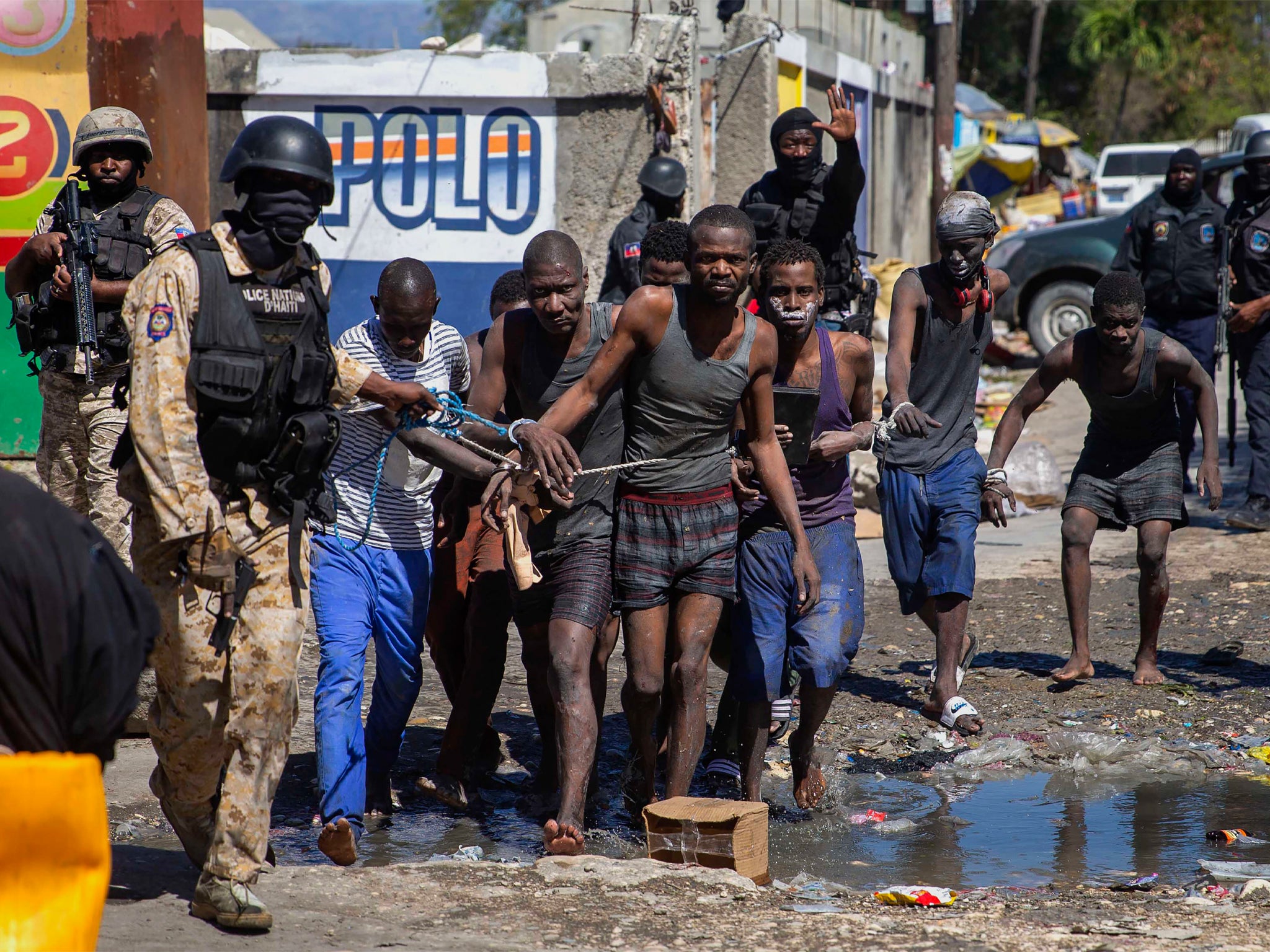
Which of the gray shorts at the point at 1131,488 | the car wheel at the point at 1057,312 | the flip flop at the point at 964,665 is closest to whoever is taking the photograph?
the flip flop at the point at 964,665

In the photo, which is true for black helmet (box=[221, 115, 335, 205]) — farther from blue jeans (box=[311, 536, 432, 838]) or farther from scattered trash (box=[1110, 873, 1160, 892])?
scattered trash (box=[1110, 873, 1160, 892])

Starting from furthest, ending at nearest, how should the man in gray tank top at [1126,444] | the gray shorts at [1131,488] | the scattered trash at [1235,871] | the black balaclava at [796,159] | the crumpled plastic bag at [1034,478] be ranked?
1. the crumpled plastic bag at [1034,478]
2. the black balaclava at [796,159]
3. the gray shorts at [1131,488]
4. the man in gray tank top at [1126,444]
5. the scattered trash at [1235,871]

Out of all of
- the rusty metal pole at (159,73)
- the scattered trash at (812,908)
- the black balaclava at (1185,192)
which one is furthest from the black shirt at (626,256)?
the scattered trash at (812,908)

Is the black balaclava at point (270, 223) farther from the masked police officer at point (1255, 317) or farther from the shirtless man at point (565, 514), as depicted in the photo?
the masked police officer at point (1255, 317)

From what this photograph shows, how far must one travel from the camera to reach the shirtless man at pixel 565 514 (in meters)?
4.37

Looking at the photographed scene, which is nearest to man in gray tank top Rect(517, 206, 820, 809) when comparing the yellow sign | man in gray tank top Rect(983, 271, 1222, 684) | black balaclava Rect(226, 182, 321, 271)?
black balaclava Rect(226, 182, 321, 271)

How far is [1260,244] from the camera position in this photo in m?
8.91

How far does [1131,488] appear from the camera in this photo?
21.1 ft

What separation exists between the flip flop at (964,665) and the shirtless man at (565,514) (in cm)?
195

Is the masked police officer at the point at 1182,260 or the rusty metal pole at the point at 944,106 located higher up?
the rusty metal pole at the point at 944,106

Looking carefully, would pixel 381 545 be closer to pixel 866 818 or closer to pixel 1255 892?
pixel 866 818

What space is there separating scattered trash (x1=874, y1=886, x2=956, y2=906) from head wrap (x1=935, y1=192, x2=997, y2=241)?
9.34 feet

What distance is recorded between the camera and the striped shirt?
15.0ft

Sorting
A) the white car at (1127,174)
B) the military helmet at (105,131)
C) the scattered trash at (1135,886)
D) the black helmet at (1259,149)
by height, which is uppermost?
the white car at (1127,174)
